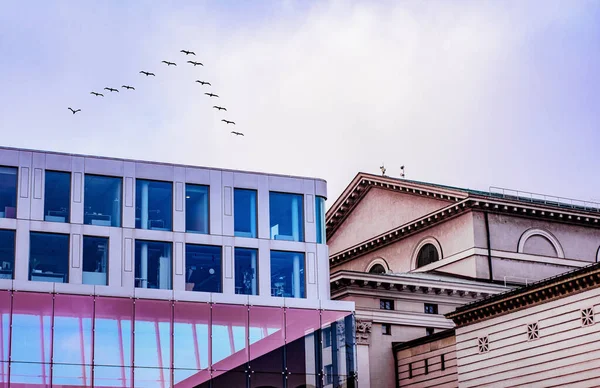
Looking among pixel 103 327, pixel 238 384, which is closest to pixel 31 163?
pixel 103 327

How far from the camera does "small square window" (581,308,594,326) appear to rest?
5947cm

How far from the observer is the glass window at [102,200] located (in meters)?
56.4

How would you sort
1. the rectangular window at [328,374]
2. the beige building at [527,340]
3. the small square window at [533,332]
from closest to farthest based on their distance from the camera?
the rectangular window at [328,374] < the beige building at [527,340] < the small square window at [533,332]

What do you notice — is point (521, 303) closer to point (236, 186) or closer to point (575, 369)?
point (575, 369)

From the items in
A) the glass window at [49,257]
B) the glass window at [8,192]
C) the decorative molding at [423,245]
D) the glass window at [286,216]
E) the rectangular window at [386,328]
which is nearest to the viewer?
the glass window at [49,257]

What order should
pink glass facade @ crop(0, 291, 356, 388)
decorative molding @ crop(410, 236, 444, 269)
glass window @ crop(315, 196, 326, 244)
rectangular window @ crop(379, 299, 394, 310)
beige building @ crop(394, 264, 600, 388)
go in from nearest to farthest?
pink glass facade @ crop(0, 291, 356, 388)
beige building @ crop(394, 264, 600, 388)
glass window @ crop(315, 196, 326, 244)
rectangular window @ crop(379, 299, 394, 310)
decorative molding @ crop(410, 236, 444, 269)

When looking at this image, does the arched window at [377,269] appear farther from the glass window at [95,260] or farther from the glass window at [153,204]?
the glass window at [95,260]

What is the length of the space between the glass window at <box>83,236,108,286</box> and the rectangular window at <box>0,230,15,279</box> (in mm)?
A: 3205

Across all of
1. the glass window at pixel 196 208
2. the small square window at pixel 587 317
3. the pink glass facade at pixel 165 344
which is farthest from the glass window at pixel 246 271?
the small square window at pixel 587 317

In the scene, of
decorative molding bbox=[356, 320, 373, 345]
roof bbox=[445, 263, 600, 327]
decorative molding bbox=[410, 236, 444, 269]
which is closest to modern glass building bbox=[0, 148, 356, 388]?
roof bbox=[445, 263, 600, 327]

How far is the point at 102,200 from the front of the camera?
5681 cm

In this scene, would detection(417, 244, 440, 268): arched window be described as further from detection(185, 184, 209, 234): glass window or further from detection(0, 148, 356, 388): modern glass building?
detection(185, 184, 209, 234): glass window

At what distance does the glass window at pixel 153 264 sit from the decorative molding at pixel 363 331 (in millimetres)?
22682

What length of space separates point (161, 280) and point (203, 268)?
2.27 metres
